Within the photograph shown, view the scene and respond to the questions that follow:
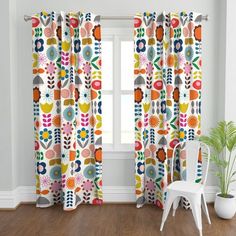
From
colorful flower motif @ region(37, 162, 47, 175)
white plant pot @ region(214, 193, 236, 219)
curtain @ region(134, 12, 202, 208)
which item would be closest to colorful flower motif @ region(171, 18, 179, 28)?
curtain @ region(134, 12, 202, 208)

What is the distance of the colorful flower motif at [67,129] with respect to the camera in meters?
3.32

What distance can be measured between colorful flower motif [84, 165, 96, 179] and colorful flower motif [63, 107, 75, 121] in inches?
26.1

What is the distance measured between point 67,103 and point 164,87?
1.20 metres

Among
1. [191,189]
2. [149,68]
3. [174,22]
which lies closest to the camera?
[191,189]

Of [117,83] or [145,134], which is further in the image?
[117,83]

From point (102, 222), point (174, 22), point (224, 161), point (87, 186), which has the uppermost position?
point (174, 22)

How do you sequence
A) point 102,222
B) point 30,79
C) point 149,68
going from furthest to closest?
point 30,79 < point 149,68 < point 102,222

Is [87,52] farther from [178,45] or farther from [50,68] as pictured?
[178,45]

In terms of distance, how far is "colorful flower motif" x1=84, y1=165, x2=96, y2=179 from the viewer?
3441 mm

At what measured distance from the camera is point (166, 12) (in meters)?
3.48

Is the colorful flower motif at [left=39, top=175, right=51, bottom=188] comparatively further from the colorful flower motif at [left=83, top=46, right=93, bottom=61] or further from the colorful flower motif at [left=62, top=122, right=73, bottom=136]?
the colorful flower motif at [left=83, top=46, right=93, bottom=61]

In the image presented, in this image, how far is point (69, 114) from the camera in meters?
3.33

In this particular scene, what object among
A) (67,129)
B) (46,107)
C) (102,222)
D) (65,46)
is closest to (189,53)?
(65,46)

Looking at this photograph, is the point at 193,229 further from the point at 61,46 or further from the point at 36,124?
the point at 61,46
